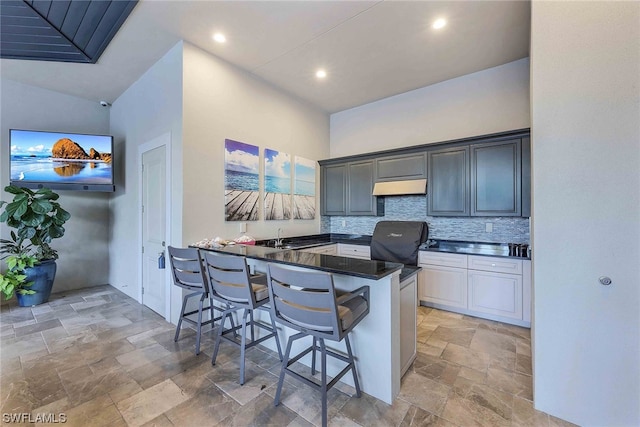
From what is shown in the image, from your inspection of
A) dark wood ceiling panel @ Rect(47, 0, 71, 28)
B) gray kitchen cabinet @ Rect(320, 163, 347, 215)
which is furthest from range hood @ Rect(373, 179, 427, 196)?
dark wood ceiling panel @ Rect(47, 0, 71, 28)

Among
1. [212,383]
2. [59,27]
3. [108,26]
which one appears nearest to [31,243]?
[59,27]

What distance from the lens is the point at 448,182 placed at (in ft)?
11.8

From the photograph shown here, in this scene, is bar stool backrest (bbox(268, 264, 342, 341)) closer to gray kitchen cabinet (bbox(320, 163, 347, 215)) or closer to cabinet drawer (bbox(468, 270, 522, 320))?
cabinet drawer (bbox(468, 270, 522, 320))

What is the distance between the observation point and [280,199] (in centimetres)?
400

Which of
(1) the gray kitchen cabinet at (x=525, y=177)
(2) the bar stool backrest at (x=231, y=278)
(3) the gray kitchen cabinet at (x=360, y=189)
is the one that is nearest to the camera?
(2) the bar stool backrest at (x=231, y=278)

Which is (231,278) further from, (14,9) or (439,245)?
(14,9)

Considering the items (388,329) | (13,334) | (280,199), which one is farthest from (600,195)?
(13,334)

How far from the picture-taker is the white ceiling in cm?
244

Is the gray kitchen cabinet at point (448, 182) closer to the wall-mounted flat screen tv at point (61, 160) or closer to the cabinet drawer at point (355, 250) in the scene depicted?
the cabinet drawer at point (355, 250)

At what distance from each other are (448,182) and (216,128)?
313cm

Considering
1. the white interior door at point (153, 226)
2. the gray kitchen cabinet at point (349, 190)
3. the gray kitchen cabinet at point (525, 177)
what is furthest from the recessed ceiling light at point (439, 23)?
the white interior door at point (153, 226)

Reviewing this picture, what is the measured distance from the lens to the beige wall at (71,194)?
3.79m

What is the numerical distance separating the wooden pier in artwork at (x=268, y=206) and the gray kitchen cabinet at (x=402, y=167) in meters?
1.29

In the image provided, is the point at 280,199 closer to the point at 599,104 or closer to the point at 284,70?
the point at 284,70
